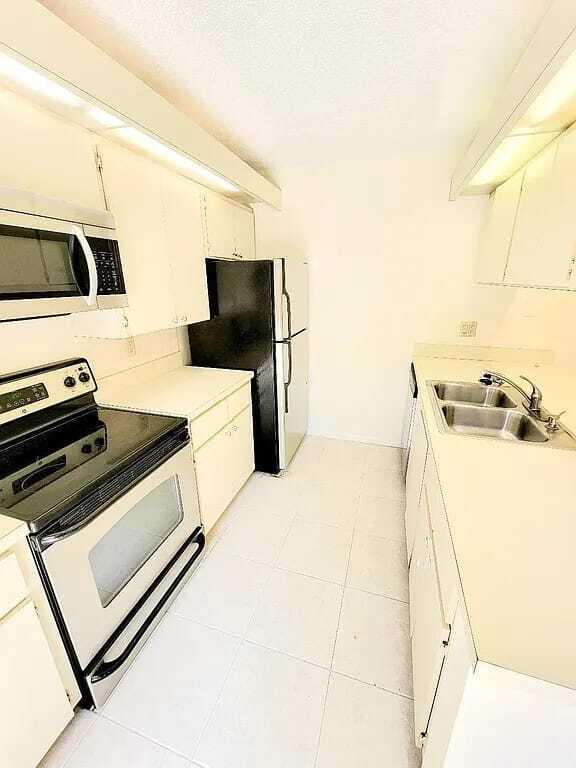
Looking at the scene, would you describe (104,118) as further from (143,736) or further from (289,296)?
(143,736)

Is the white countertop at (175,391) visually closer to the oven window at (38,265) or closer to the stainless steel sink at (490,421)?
the oven window at (38,265)

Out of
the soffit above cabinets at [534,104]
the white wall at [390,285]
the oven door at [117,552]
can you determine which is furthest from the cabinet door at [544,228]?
the oven door at [117,552]

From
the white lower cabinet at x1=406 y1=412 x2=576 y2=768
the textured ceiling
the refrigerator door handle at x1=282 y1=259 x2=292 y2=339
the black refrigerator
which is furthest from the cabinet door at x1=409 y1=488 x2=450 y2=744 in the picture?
the textured ceiling

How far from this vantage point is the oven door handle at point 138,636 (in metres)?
1.22

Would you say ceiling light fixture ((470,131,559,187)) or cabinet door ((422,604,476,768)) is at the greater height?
ceiling light fixture ((470,131,559,187))

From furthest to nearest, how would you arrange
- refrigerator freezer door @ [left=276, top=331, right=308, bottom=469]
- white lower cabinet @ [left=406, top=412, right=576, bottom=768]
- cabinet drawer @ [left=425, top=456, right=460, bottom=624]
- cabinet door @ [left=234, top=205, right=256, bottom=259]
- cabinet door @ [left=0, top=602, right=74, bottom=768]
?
cabinet door @ [left=234, top=205, right=256, bottom=259] < refrigerator freezer door @ [left=276, top=331, right=308, bottom=469] < cabinet door @ [left=0, top=602, right=74, bottom=768] < cabinet drawer @ [left=425, top=456, right=460, bottom=624] < white lower cabinet @ [left=406, top=412, right=576, bottom=768]

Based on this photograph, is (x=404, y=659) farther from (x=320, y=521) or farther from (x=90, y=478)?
(x=90, y=478)

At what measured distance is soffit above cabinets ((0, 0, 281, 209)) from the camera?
36.6 inches

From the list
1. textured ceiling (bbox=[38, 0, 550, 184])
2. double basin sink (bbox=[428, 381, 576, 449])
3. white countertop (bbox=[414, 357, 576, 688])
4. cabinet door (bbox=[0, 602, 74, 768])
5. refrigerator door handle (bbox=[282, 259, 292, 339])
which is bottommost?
cabinet door (bbox=[0, 602, 74, 768])

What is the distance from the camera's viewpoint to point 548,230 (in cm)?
147

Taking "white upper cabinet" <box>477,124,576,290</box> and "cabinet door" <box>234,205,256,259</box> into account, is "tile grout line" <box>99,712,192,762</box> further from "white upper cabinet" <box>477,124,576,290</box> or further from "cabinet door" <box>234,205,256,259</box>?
"cabinet door" <box>234,205,256,259</box>

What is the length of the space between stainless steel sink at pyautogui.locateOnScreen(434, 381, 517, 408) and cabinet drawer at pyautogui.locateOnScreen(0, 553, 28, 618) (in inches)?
82.2

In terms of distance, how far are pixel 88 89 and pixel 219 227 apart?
125 cm

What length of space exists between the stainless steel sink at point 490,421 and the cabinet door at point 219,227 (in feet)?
5.93
